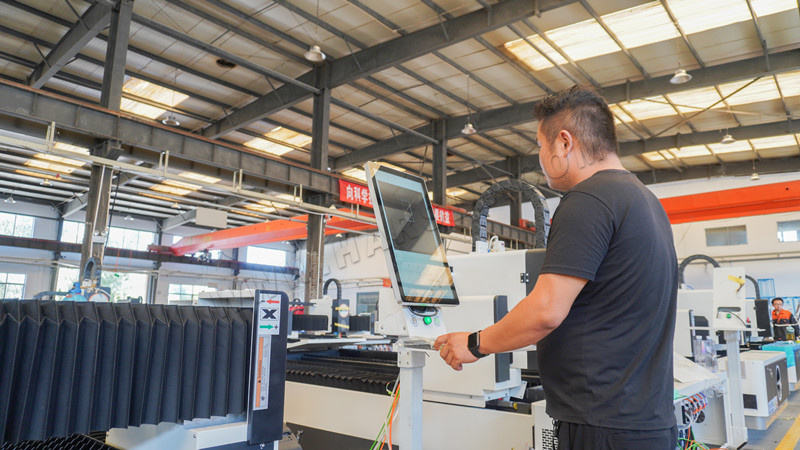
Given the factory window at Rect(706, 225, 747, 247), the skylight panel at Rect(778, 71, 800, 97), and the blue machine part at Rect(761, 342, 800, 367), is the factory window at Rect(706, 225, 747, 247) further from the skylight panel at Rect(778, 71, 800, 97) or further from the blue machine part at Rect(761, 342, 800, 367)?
the blue machine part at Rect(761, 342, 800, 367)

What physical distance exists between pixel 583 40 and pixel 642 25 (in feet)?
3.22

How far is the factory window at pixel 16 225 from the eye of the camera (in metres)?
16.1

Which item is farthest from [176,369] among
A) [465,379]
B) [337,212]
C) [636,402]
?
[337,212]

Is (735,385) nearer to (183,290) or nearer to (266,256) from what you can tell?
(183,290)

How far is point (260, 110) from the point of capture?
37.2 feet

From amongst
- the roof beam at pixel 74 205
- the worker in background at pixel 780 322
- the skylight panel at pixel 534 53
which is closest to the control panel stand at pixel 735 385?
the worker in background at pixel 780 322

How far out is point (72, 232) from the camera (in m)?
17.5

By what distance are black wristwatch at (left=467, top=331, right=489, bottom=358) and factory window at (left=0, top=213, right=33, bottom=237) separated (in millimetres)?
19365

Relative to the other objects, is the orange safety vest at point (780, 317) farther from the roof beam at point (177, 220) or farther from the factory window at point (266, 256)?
the factory window at point (266, 256)

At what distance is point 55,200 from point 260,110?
10.2 metres

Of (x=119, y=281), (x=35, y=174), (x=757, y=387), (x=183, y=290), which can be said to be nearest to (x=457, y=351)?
(x=757, y=387)

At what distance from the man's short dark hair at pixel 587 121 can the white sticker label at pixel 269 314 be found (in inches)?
37.0

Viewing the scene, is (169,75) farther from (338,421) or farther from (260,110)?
(338,421)

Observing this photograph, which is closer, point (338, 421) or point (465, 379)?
point (465, 379)
